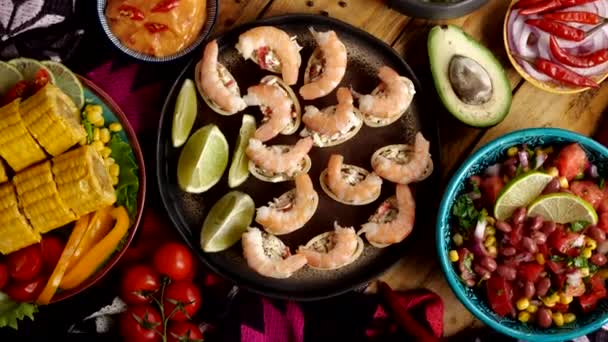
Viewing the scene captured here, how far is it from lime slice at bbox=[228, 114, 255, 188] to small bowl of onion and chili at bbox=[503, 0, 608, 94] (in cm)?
120

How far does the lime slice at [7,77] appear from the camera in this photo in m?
3.07

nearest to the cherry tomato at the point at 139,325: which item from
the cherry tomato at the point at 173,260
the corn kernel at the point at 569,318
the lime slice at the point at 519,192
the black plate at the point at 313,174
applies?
the cherry tomato at the point at 173,260

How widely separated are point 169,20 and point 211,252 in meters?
1.02

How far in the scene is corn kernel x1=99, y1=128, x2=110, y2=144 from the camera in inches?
123

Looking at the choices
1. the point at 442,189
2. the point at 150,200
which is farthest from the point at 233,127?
the point at 442,189

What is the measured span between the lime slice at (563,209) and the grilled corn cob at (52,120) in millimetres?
1910

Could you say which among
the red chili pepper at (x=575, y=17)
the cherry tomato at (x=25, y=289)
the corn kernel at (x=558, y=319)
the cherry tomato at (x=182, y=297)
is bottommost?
the cherry tomato at (x=182, y=297)

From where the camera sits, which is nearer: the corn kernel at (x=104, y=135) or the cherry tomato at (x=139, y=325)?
the corn kernel at (x=104, y=135)

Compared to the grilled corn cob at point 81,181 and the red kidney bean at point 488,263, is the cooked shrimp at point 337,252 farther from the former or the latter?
the grilled corn cob at point 81,181

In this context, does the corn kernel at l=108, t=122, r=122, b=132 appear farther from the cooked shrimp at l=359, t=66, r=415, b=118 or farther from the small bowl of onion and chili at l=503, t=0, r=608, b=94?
the small bowl of onion and chili at l=503, t=0, r=608, b=94

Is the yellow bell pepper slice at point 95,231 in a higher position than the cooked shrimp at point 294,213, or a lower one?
lower

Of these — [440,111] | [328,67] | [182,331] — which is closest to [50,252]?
[182,331]

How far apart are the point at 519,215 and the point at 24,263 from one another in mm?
2066

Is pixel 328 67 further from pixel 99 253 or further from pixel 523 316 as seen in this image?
pixel 523 316
